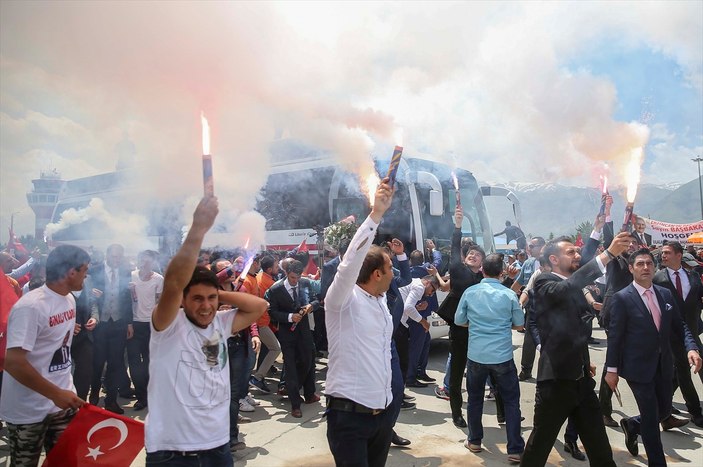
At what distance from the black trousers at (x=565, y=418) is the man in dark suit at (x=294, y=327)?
3.10 meters

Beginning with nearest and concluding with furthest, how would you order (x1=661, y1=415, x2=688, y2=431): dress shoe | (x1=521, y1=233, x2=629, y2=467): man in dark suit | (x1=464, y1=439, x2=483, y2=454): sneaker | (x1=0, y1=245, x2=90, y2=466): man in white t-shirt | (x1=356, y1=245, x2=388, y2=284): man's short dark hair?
1. (x1=0, y1=245, x2=90, y2=466): man in white t-shirt
2. (x1=356, y1=245, x2=388, y2=284): man's short dark hair
3. (x1=521, y1=233, x2=629, y2=467): man in dark suit
4. (x1=464, y1=439, x2=483, y2=454): sneaker
5. (x1=661, y1=415, x2=688, y2=431): dress shoe

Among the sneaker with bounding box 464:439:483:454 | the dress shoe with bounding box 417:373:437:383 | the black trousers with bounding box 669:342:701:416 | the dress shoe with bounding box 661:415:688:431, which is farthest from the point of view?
the dress shoe with bounding box 417:373:437:383

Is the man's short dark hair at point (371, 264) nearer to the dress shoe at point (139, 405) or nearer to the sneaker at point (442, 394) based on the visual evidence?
the sneaker at point (442, 394)

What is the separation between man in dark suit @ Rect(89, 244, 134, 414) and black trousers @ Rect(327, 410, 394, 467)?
164 inches

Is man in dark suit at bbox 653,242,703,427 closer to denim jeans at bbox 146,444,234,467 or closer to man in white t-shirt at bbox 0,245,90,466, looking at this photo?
denim jeans at bbox 146,444,234,467

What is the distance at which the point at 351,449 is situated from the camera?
114 inches

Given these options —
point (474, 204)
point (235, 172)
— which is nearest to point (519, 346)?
point (474, 204)

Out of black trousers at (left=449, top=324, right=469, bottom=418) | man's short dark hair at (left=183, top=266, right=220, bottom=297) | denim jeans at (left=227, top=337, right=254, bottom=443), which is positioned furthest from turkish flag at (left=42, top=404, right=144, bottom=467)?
black trousers at (left=449, top=324, right=469, bottom=418)

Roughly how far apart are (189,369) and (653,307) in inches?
143

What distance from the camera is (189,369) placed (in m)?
2.51

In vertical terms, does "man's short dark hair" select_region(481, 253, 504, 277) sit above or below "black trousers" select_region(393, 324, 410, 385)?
above

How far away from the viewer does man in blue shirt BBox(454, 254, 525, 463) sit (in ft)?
15.1

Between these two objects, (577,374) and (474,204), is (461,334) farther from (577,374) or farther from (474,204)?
(474,204)

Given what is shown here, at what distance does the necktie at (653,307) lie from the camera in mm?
4233
